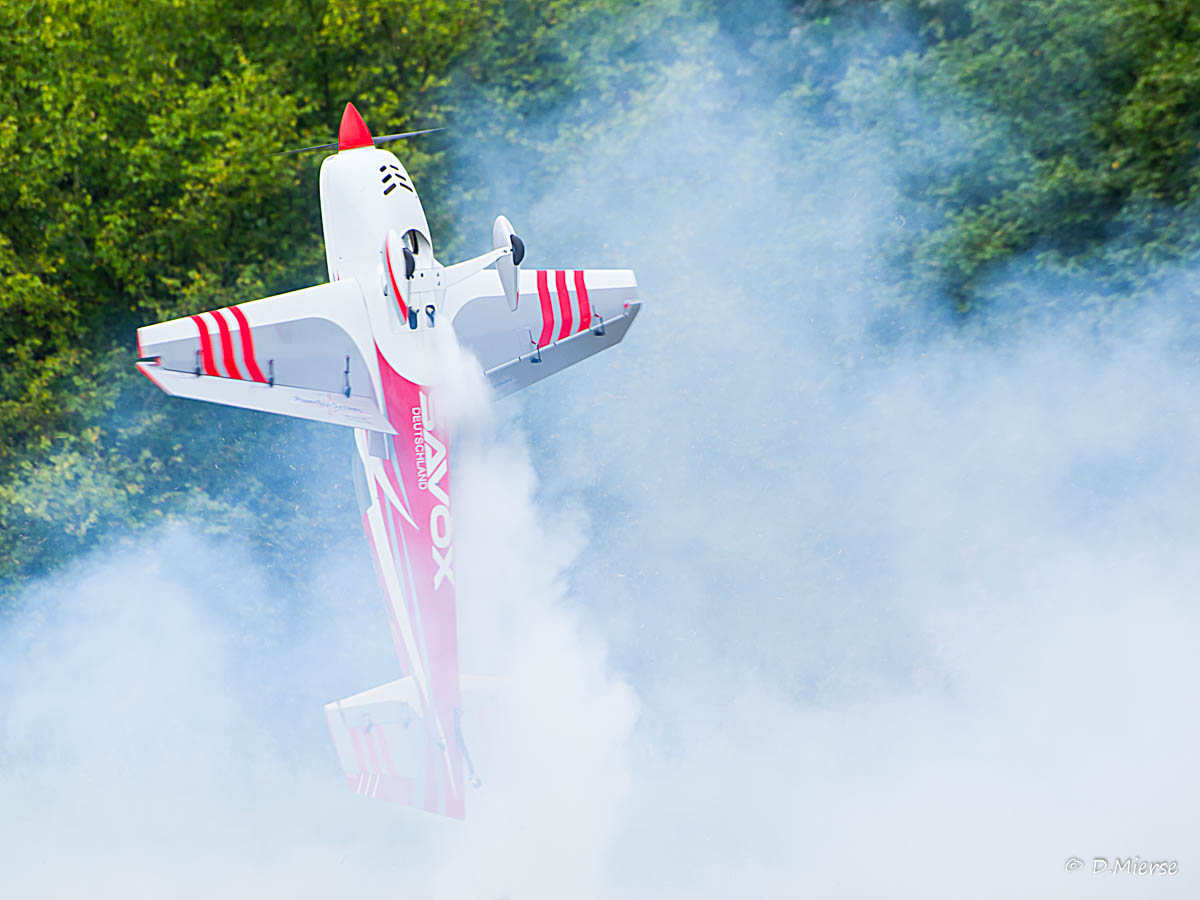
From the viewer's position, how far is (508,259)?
7.55m

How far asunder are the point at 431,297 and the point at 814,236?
4806 millimetres

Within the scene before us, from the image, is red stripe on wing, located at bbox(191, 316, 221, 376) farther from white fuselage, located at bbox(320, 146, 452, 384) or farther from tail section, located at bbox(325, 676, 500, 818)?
tail section, located at bbox(325, 676, 500, 818)

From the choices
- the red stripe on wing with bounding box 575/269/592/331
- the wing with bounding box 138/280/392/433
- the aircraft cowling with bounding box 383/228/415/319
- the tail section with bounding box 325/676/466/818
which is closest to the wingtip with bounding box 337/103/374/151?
the aircraft cowling with bounding box 383/228/415/319

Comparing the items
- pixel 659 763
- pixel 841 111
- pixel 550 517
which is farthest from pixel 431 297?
pixel 841 111

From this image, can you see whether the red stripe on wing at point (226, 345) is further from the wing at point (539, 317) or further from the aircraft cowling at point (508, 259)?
the aircraft cowling at point (508, 259)

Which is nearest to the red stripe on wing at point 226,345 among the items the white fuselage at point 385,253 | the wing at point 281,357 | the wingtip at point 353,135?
the wing at point 281,357

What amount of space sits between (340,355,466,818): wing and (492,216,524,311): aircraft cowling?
2.36 ft

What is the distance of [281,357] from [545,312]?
4.80 feet

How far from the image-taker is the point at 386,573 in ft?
26.0

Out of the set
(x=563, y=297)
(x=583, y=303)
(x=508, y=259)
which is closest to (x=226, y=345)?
(x=508, y=259)

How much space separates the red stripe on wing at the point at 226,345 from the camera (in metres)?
7.40

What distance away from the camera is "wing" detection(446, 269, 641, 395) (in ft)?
26.0

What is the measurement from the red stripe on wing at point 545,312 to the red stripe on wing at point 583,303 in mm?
163

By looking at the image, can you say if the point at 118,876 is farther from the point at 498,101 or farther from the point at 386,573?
the point at 498,101
